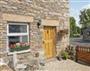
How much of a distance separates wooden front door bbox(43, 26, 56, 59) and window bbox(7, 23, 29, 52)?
159 centimetres

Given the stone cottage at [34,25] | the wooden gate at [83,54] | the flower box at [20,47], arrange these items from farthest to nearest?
the wooden gate at [83,54] < the flower box at [20,47] < the stone cottage at [34,25]

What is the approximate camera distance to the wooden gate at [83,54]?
47.9 feet

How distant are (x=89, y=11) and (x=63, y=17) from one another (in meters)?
46.0

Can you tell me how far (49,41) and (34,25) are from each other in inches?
68.1

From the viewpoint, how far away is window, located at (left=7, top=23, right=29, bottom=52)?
37.3 feet

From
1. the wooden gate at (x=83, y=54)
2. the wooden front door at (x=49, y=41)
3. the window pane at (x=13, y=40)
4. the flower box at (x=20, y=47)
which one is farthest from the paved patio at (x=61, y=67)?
the window pane at (x=13, y=40)

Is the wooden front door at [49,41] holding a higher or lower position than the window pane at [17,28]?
lower

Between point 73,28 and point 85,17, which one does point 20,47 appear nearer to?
point 73,28

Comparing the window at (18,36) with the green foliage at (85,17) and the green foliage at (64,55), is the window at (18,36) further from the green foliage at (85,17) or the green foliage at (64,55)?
the green foliage at (85,17)

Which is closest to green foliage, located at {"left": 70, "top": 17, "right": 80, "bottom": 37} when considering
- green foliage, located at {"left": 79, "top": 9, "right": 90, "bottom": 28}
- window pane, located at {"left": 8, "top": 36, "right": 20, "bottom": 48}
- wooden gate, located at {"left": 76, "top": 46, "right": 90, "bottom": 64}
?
green foliage, located at {"left": 79, "top": 9, "right": 90, "bottom": 28}

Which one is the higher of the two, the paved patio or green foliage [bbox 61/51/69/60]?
green foliage [bbox 61/51/69/60]

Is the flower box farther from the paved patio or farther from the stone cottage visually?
the paved patio

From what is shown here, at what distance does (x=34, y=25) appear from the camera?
42.2ft

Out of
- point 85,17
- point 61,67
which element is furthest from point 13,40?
point 85,17
